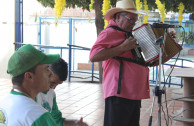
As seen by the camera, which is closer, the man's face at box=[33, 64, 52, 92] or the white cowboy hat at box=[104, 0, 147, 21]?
the man's face at box=[33, 64, 52, 92]

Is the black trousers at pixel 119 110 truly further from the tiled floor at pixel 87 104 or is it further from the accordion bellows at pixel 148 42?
the tiled floor at pixel 87 104

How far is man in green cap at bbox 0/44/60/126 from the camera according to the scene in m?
1.71

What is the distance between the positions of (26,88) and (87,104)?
490cm

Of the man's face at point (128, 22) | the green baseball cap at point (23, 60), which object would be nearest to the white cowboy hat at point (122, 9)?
the man's face at point (128, 22)

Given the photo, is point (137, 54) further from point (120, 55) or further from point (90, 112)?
point (90, 112)

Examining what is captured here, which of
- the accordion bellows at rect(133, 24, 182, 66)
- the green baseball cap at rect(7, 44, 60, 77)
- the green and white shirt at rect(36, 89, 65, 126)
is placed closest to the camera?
the green baseball cap at rect(7, 44, 60, 77)

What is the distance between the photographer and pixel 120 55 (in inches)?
129

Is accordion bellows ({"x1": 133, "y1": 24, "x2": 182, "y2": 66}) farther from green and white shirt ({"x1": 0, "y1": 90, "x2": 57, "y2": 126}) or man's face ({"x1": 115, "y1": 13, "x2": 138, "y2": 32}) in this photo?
green and white shirt ({"x1": 0, "y1": 90, "x2": 57, "y2": 126})

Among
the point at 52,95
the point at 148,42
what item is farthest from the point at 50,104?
the point at 148,42

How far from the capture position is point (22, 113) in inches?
67.5

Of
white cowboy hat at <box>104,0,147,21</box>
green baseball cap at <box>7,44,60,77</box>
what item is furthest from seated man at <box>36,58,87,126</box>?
white cowboy hat at <box>104,0,147,21</box>

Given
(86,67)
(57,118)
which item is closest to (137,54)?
(57,118)

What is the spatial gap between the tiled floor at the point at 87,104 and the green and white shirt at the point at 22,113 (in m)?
3.58

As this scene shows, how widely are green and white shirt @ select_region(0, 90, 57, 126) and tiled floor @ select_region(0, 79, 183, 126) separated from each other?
11.8ft
